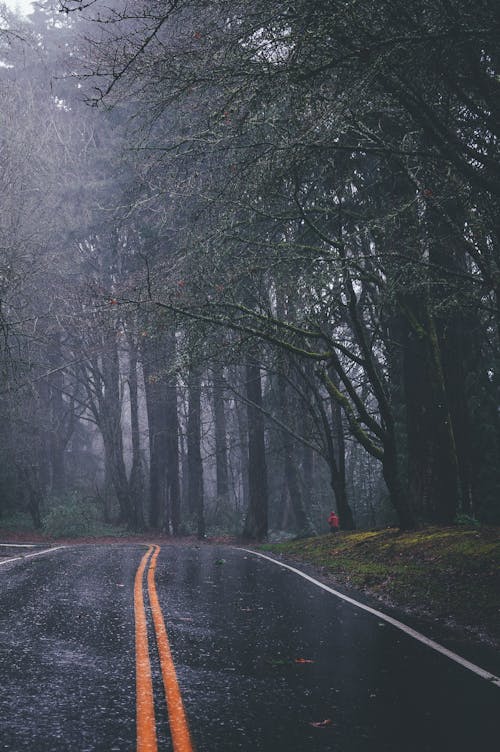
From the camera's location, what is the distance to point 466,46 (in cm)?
750

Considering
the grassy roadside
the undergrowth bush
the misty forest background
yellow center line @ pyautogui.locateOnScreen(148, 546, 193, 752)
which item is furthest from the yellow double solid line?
the undergrowth bush

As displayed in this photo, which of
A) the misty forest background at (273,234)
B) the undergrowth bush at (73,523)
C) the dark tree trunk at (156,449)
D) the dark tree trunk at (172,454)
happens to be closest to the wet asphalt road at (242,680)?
the misty forest background at (273,234)

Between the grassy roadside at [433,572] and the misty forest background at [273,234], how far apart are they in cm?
153

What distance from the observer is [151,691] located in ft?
17.3

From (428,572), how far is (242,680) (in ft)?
21.5

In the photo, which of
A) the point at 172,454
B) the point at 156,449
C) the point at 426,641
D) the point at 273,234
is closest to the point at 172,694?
the point at 426,641

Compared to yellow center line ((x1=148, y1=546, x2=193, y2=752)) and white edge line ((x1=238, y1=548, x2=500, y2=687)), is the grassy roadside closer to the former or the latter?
white edge line ((x1=238, y1=548, x2=500, y2=687))

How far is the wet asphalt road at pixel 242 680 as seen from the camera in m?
4.42

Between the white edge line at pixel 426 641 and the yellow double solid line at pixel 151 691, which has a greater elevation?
the yellow double solid line at pixel 151 691

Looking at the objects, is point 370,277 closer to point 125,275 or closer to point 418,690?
point 418,690

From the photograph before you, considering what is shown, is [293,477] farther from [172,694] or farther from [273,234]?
[172,694]

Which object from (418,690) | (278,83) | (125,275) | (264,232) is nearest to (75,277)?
Answer: (125,275)

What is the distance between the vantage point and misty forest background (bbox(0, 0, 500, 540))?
8.00m

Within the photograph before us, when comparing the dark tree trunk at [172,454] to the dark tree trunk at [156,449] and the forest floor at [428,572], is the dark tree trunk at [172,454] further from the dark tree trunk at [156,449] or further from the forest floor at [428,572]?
the forest floor at [428,572]
